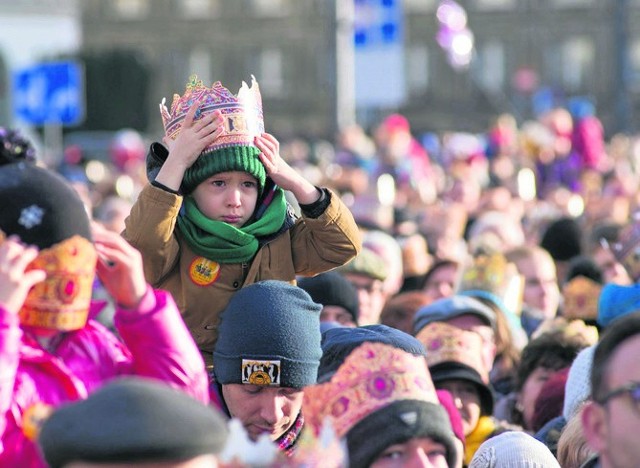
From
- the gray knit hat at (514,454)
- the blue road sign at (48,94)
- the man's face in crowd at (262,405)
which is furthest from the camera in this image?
the blue road sign at (48,94)

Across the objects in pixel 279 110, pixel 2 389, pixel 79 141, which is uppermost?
pixel 2 389

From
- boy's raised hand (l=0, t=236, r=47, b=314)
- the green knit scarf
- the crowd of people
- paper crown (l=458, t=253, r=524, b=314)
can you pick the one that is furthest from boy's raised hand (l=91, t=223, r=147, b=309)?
paper crown (l=458, t=253, r=524, b=314)

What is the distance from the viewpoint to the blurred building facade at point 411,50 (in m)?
76.1

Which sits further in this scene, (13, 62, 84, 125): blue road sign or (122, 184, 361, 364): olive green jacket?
(13, 62, 84, 125): blue road sign

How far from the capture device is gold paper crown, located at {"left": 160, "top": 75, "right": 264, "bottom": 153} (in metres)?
5.52

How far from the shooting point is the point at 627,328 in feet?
13.3

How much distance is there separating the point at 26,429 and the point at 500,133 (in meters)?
23.4

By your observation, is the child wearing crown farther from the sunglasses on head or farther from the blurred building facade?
the blurred building facade

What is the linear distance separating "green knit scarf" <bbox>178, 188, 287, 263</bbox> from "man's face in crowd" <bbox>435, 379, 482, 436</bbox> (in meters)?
1.45

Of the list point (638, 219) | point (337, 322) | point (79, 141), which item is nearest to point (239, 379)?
point (337, 322)

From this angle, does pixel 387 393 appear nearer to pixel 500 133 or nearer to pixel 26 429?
pixel 26 429

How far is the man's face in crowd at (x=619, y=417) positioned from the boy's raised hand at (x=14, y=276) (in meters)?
1.21

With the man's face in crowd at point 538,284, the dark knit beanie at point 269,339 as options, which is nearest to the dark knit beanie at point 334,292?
the dark knit beanie at point 269,339

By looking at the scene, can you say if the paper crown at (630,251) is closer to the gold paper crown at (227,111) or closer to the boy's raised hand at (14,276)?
the gold paper crown at (227,111)
